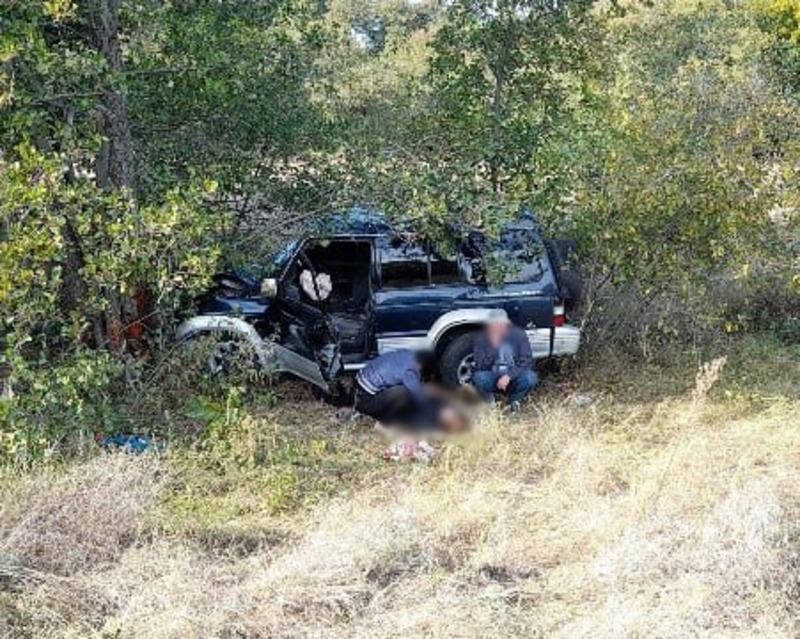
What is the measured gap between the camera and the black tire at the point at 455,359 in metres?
8.32

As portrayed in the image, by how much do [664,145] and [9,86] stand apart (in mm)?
5686

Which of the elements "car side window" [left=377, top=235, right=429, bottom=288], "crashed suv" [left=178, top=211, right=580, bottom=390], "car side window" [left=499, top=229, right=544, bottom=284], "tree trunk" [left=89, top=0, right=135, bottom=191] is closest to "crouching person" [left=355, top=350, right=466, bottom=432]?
"crashed suv" [left=178, top=211, right=580, bottom=390]

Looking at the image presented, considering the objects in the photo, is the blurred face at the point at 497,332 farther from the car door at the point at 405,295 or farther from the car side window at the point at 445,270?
the car side window at the point at 445,270

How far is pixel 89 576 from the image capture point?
185 inches

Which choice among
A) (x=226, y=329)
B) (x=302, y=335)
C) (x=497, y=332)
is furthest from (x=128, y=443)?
(x=497, y=332)

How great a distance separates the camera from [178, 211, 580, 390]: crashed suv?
8172 mm

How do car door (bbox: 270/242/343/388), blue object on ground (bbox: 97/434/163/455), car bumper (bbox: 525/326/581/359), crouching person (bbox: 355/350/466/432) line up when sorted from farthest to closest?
car bumper (bbox: 525/326/581/359) < car door (bbox: 270/242/343/388) < crouching person (bbox: 355/350/466/432) < blue object on ground (bbox: 97/434/163/455)

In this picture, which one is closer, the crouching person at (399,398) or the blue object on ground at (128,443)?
the blue object on ground at (128,443)

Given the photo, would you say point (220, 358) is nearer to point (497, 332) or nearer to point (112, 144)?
point (112, 144)

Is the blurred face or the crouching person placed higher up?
the blurred face

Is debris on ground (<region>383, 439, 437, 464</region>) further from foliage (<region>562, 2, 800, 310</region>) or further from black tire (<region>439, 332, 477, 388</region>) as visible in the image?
foliage (<region>562, 2, 800, 310</region>)

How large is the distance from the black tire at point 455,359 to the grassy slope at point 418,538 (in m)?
1.16

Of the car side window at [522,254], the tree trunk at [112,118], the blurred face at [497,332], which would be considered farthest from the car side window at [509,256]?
the tree trunk at [112,118]

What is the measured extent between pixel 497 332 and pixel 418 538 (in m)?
3.24
